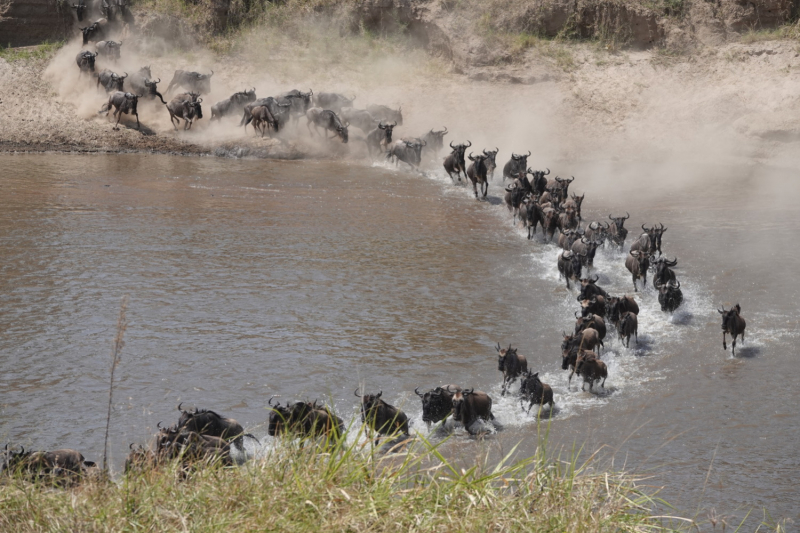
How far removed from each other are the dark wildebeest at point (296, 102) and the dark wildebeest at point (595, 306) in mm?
19568

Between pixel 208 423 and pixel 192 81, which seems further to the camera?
pixel 192 81

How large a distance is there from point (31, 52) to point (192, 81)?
7343 mm

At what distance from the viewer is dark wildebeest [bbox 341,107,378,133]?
32.2 metres

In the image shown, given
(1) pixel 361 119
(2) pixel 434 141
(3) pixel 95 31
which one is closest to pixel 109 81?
(3) pixel 95 31

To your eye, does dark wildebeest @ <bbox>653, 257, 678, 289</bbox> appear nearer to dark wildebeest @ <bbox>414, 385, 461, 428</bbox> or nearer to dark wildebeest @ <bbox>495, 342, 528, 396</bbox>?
dark wildebeest @ <bbox>495, 342, 528, 396</bbox>

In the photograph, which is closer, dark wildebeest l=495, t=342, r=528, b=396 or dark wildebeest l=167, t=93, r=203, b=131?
dark wildebeest l=495, t=342, r=528, b=396

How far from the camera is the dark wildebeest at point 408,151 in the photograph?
29266mm

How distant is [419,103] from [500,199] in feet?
32.7

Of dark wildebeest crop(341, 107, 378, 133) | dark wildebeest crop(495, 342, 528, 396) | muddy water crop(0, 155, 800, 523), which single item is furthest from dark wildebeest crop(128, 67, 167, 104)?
dark wildebeest crop(495, 342, 528, 396)

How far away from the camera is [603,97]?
3303 centimetres

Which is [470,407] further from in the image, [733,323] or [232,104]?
[232,104]

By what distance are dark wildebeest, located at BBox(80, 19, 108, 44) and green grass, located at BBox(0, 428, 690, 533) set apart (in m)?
34.3

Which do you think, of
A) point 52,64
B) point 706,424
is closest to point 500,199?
point 706,424

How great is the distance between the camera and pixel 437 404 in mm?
11445
